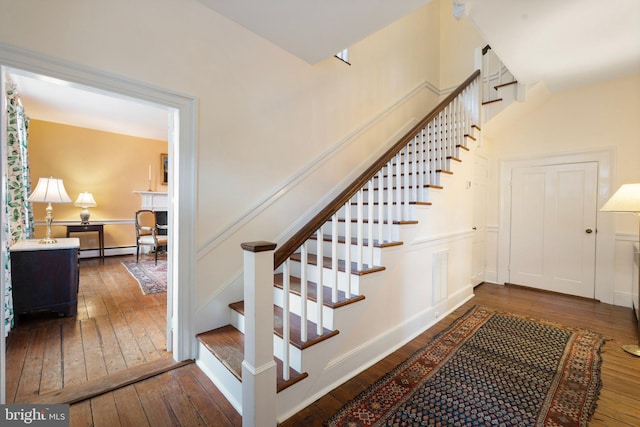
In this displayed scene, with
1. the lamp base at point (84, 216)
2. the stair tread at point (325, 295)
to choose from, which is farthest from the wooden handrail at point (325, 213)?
the lamp base at point (84, 216)

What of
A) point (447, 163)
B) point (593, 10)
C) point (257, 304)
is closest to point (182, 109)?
point (257, 304)

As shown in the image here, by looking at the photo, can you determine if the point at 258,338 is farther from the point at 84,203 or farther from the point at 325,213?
the point at 84,203

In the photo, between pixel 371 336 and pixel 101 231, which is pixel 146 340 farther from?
pixel 101 231

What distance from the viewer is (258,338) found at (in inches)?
52.6

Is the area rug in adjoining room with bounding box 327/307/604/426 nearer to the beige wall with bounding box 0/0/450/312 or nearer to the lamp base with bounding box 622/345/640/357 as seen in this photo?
the lamp base with bounding box 622/345/640/357

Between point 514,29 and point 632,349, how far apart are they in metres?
2.86

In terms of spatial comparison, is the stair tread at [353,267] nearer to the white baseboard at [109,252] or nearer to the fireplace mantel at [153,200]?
the fireplace mantel at [153,200]

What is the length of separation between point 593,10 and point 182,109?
3.14m

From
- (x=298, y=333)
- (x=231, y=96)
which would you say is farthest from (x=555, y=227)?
(x=231, y=96)

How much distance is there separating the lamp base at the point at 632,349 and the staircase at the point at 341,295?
4.32 ft

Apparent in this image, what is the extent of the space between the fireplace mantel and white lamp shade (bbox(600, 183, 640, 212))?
7032mm

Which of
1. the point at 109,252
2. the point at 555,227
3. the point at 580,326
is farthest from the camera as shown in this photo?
the point at 109,252

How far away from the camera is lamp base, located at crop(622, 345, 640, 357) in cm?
215

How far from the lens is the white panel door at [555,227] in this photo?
3475mm
